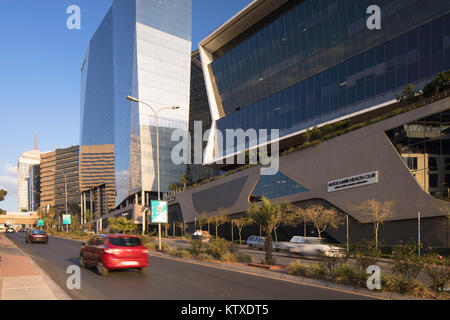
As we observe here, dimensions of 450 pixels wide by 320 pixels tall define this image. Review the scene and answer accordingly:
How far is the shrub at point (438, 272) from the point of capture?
1028 cm

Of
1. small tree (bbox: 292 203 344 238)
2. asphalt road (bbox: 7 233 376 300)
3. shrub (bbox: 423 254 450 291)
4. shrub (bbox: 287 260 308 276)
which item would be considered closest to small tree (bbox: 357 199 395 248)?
small tree (bbox: 292 203 344 238)

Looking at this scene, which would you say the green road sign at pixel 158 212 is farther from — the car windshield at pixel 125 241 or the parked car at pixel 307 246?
the car windshield at pixel 125 241

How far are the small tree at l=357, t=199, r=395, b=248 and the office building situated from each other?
1.85ft

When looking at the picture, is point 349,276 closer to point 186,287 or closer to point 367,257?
point 367,257

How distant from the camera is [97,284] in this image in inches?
452

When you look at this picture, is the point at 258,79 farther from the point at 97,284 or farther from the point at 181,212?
the point at 97,284

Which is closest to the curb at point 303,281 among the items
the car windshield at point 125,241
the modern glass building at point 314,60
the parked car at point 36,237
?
the car windshield at point 125,241

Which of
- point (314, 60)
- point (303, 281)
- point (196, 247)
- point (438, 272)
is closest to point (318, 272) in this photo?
point (303, 281)

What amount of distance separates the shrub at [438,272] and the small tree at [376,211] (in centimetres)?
1818

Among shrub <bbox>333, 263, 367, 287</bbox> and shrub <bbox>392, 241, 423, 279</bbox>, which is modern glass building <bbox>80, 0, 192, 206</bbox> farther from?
shrub <bbox>392, 241, 423, 279</bbox>

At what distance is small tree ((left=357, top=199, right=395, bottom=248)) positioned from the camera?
29.5 metres

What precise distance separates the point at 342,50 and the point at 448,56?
44.6 ft

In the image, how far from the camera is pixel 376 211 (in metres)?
29.2
